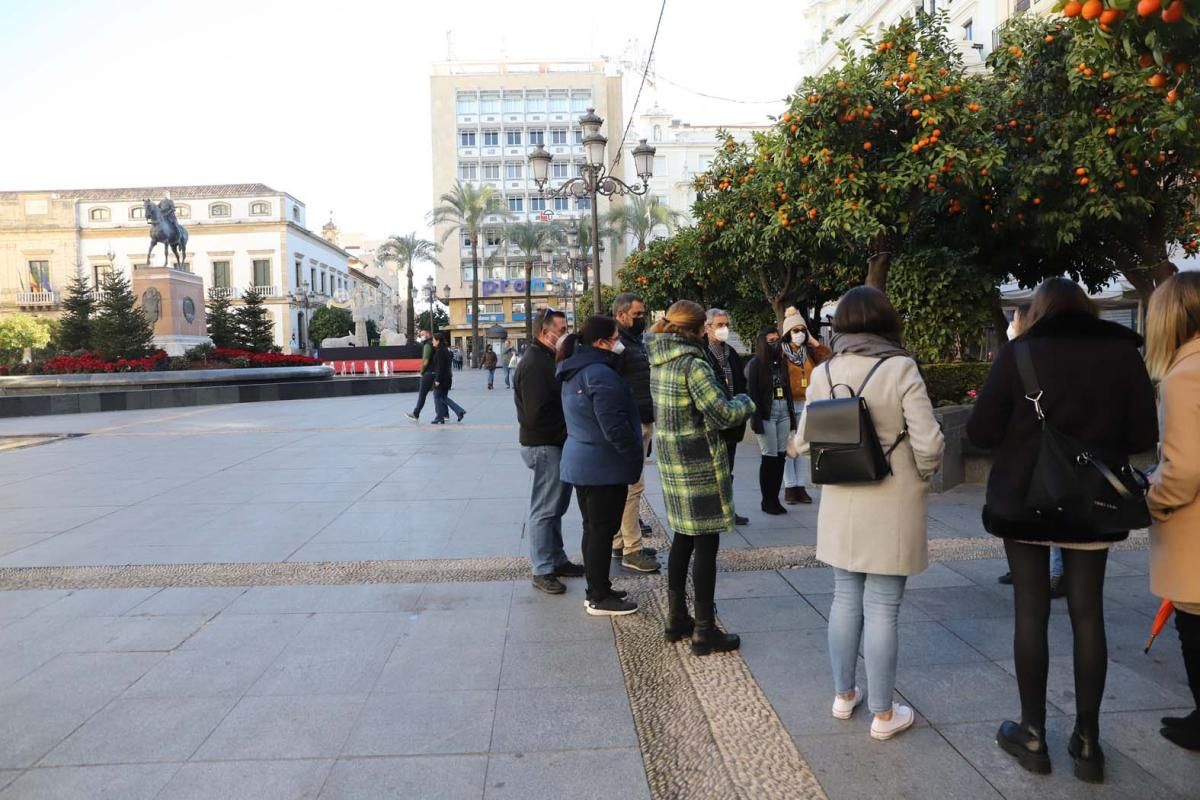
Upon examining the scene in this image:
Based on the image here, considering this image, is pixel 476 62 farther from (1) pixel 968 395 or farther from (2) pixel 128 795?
(2) pixel 128 795

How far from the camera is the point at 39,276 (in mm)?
63906

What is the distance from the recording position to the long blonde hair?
2.80 m

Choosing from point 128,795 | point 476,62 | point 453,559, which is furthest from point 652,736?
point 476,62

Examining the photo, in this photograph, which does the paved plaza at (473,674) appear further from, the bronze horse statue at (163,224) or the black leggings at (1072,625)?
the bronze horse statue at (163,224)

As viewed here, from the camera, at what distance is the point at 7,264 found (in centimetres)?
6384

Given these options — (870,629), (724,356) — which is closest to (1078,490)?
(870,629)

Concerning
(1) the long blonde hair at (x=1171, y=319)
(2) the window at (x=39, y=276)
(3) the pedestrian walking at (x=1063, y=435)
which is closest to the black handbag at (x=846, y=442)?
(3) the pedestrian walking at (x=1063, y=435)

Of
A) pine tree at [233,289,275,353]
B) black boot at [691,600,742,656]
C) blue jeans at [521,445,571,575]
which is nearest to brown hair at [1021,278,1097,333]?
black boot at [691,600,742,656]

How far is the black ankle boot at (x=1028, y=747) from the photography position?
2826 mm

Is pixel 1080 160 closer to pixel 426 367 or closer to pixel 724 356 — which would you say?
pixel 724 356

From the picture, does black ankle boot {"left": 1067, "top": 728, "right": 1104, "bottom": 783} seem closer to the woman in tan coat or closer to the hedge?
the woman in tan coat

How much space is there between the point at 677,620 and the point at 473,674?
104 cm

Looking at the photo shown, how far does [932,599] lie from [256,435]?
1194 cm

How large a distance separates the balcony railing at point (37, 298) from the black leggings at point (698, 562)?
71836 mm
